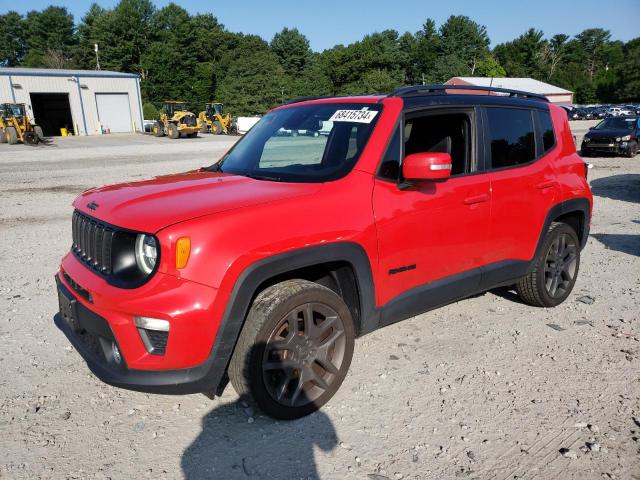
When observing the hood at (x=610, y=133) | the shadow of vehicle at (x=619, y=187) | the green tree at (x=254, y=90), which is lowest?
the shadow of vehicle at (x=619, y=187)

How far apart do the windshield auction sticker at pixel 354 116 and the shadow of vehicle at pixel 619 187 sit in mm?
9297

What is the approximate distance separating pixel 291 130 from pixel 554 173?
233 centimetres

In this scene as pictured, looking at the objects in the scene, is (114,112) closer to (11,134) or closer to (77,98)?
(77,98)

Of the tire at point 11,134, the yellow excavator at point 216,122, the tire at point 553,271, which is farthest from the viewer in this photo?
the yellow excavator at point 216,122

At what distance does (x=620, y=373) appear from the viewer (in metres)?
3.46

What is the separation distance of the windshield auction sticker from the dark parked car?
719 inches

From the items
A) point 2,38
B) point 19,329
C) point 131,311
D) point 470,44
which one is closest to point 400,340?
point 131,311

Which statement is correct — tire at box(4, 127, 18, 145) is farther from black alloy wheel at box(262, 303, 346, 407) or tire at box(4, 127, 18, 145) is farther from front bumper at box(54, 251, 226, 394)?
black alloy wheel at box(262, 303, 346, 407)

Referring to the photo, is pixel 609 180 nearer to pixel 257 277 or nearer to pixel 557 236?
pixel 557 236

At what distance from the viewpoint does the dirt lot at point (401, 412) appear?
2.59 metres

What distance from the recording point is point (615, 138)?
18.1 m

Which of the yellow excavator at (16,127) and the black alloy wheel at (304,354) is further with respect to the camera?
the yellow excavator at (16,127)

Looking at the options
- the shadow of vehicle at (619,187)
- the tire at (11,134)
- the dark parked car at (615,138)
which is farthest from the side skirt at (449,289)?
the tire at (11,134)

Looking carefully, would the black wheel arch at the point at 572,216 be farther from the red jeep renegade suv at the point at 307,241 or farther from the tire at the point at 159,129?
the tire at the point at 159,129
